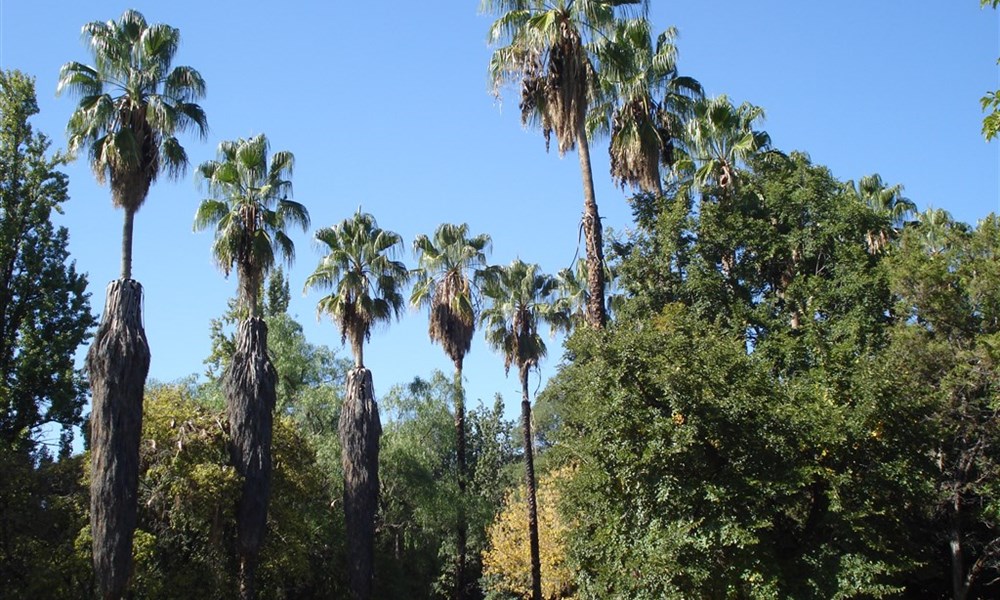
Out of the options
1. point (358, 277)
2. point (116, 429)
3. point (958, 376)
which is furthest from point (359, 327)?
point (958, 376)

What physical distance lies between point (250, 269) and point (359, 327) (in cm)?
558

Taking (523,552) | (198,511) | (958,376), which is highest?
(958,376)

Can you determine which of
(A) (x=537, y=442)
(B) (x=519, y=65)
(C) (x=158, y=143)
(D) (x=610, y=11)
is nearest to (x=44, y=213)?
(C) (x=158, y=143)

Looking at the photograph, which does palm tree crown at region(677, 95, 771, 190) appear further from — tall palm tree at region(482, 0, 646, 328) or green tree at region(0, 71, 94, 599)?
green tree at region(0, 71, 94, 599)

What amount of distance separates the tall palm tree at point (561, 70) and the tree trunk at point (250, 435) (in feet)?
28.5

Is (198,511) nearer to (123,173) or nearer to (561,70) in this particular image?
(123,173)

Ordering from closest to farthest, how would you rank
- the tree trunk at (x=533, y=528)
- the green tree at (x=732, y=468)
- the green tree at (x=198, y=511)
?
the green tree at (x=732, y=468), the green tree at (x=198, y=511), the tree trunk at (x=533, y=528)

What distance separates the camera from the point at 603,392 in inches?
685

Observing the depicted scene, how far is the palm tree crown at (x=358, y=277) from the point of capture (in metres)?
28.5

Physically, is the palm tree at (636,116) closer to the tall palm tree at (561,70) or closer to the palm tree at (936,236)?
the tall palm tree at (561,70)

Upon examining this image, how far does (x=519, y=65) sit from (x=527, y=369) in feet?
57.8

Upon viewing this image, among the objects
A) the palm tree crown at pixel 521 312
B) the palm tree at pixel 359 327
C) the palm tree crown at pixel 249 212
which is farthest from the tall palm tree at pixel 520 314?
the palm tree crown at pixel 249 212

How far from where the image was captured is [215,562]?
21.4m

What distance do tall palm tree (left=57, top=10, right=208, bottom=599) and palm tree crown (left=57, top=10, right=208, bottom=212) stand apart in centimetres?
2
